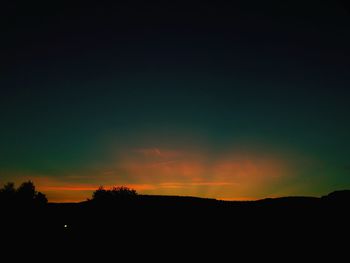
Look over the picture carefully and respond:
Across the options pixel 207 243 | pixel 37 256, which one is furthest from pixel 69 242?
pixel 207 243

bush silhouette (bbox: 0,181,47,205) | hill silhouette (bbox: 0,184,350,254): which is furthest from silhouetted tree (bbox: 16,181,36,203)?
hill silhouette (bbox: 0,184,350,254)

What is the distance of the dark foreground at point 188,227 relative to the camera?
2647 cm

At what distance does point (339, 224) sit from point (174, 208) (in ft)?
53.0

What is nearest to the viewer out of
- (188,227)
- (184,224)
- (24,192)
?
(188,227)

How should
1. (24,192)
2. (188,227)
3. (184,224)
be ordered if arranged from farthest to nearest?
1. (24,192)
2. (184,224)
3. (188,227)

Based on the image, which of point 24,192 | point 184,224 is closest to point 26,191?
point 24,192

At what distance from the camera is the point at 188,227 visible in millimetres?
30984

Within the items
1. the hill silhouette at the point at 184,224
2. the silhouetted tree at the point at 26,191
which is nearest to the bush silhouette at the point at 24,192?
the silhouetted tree at the point at 26,191

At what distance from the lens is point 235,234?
94.1 feet

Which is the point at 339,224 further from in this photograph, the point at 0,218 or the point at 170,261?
the point at 0,218

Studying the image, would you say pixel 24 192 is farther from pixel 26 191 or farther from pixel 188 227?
pixel 188 227

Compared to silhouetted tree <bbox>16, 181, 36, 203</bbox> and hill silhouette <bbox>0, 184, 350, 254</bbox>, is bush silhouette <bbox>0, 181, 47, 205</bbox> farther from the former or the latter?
hill silhouette <bbox>0, 184, 350, 254</bbox>

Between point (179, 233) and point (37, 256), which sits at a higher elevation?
point (179, 233)

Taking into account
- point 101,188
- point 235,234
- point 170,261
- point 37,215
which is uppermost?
point 101,188
